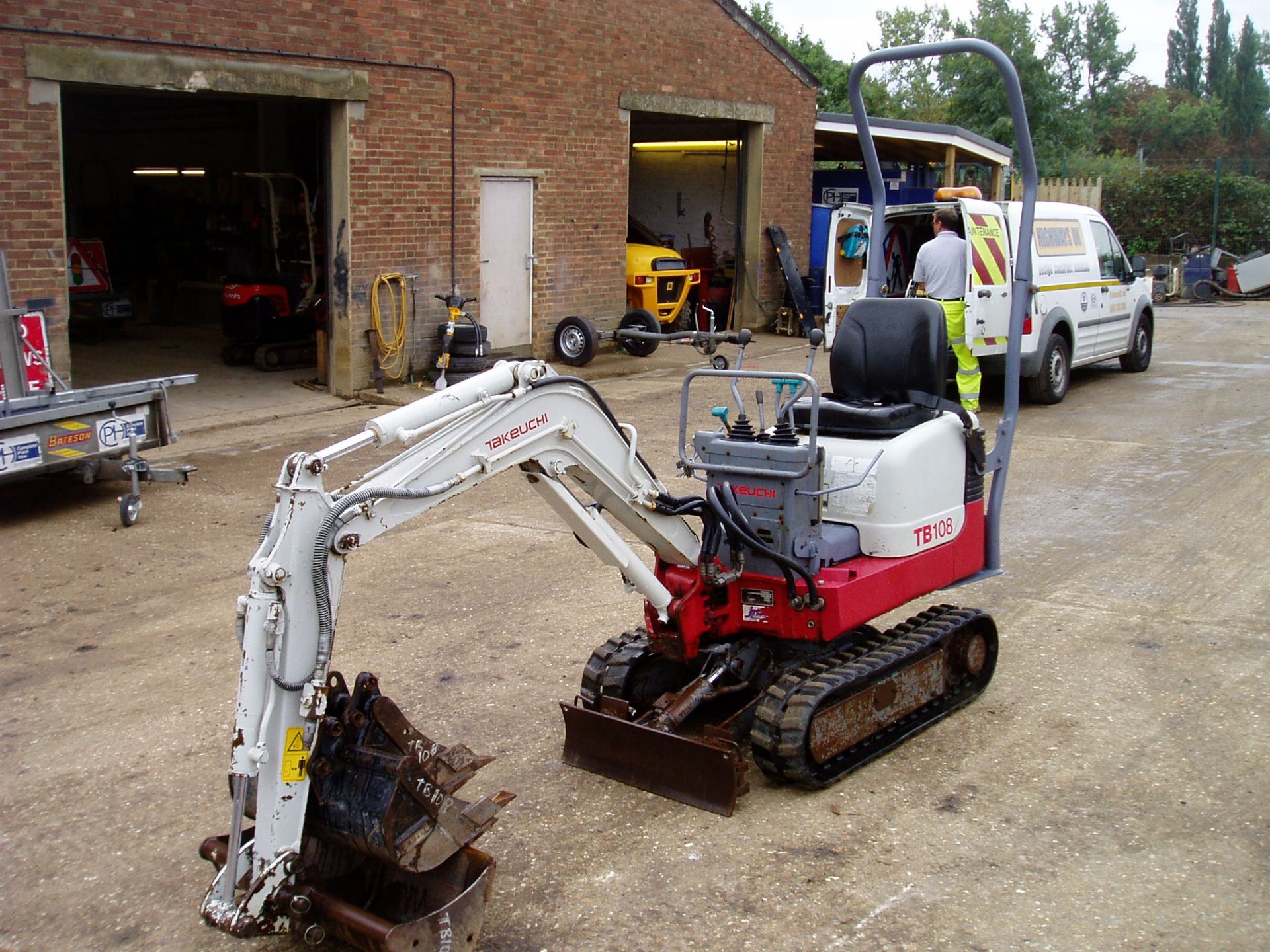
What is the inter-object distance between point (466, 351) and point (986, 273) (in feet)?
18.5

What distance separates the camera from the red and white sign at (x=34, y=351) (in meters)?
9.45

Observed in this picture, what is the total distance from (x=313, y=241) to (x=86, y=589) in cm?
988

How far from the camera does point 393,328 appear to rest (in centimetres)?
1402

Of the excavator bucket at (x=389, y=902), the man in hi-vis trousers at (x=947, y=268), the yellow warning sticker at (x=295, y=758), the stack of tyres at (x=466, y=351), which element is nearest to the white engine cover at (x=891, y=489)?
the excavator bucket at (x=389, y=902)

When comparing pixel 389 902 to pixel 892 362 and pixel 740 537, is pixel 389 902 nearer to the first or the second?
pixel 740 537

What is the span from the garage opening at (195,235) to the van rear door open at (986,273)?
6.73 metres

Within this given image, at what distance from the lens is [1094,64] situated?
7400 cm

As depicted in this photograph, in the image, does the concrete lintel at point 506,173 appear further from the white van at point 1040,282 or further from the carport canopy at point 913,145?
the carport canopy at point 913,145

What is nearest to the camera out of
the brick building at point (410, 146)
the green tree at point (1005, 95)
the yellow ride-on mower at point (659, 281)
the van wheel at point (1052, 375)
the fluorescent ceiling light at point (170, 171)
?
the brick building at point (410, 146)

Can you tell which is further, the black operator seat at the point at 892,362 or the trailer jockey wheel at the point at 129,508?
the trailer jockey wheel at the point at 129,508

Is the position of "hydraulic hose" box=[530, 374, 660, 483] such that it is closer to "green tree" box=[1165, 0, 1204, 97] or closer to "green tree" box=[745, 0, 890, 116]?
"green tree" box=[745, 0, 890, 116]

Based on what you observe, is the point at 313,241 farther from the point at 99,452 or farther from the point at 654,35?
the point at 99,452

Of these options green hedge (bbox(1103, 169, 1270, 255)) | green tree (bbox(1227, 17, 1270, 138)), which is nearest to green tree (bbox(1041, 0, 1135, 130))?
green tree (bbox(1227, 17, 1270, 138))

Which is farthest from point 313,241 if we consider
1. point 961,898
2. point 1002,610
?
point 961,898
